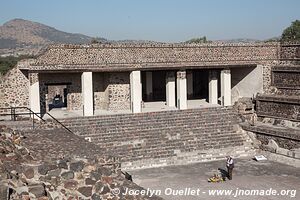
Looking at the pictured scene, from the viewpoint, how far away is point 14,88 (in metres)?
19.1

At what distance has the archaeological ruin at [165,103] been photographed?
1816 centimetres

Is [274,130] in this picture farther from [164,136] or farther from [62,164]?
[62,164]

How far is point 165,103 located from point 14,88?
863cm

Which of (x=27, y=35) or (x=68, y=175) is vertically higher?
(x=27, y=35)

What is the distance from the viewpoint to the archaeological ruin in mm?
18156

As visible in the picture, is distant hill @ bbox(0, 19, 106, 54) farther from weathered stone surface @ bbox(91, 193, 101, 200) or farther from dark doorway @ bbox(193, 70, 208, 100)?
weathered stone surface @ bbox(91, 193, 101, 200)

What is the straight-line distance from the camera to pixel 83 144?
12641 mm

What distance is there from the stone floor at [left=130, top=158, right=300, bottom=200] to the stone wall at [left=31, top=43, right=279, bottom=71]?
5783mm

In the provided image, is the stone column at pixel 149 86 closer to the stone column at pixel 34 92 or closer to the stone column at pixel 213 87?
the stone column at pixel 213 87

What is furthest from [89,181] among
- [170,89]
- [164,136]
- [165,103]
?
[165,103]

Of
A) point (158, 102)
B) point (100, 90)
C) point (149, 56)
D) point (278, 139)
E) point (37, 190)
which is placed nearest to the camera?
point (37, 190)

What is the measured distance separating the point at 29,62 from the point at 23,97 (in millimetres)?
1731

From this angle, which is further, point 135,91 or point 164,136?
point 135,91

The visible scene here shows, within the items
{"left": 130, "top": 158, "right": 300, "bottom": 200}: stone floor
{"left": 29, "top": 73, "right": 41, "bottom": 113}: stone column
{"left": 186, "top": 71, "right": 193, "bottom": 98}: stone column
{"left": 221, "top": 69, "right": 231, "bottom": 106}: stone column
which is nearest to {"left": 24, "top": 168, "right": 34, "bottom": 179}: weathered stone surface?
{"left": 130, "top": 158, "right": 300, "bottom": 200}: stone floor
